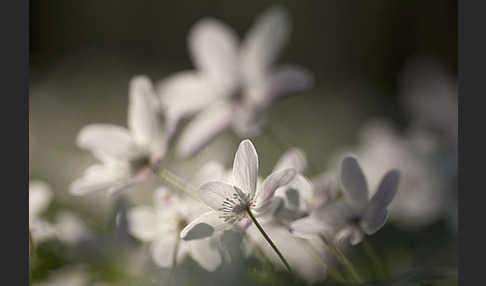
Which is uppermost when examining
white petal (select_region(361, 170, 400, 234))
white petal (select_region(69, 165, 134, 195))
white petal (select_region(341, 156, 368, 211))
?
white petal (select_region(69, 165, 134, 195))

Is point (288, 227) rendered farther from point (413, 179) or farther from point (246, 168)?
point (413, 179)

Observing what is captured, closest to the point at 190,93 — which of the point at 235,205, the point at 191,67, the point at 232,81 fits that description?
the point at 232,81

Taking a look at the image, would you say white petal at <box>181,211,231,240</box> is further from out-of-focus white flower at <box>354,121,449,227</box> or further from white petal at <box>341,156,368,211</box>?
out-of-focus white flower at <box>354,121,449,227</box>

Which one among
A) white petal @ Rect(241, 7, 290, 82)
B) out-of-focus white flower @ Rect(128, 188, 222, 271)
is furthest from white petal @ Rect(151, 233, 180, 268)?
white petal @ Rect(241, 7, 290, 82)

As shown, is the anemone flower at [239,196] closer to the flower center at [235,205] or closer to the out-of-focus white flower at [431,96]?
the flower center at [235,205]

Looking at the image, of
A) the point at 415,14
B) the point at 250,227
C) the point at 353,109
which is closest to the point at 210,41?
the point at 250,227

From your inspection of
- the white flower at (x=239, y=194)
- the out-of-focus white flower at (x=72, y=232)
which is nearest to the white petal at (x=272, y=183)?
the white flower at (x=239, y=194)
